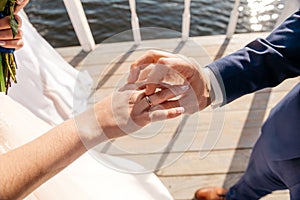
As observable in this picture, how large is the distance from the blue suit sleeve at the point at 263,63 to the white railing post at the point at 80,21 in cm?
126

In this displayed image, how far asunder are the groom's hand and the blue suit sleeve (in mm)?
77

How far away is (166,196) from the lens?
1200 millimetres

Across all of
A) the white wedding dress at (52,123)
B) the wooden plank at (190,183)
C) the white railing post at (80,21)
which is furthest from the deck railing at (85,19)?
the wooden plank at (190,183)

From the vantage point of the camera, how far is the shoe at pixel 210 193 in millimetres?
1366

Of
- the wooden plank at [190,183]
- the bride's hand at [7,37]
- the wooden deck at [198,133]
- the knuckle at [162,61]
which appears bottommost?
the wooden plank at [190,183]

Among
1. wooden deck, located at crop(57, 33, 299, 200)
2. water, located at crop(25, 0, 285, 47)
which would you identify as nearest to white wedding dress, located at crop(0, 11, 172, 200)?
wooden deck, located at crop(57, 33, 299, 200)

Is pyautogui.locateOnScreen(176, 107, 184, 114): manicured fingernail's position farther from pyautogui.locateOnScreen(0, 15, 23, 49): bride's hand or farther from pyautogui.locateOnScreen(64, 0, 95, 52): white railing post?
pyautogui.locateOnScreen(64, 0, 95, 52): white railing post

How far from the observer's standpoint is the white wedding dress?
987mm

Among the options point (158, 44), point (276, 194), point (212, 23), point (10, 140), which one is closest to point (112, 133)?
point (158, 44)

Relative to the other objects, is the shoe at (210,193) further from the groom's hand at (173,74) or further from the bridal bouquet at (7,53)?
the bridal bouquet at (7,53)

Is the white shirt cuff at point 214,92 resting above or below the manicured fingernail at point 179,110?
below

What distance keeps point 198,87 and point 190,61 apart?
6 centimetres

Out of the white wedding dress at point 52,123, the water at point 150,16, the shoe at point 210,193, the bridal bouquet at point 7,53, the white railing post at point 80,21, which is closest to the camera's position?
the bridal bouquet at point 7,53

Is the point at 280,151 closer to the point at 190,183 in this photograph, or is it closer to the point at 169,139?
the point at 169,139
